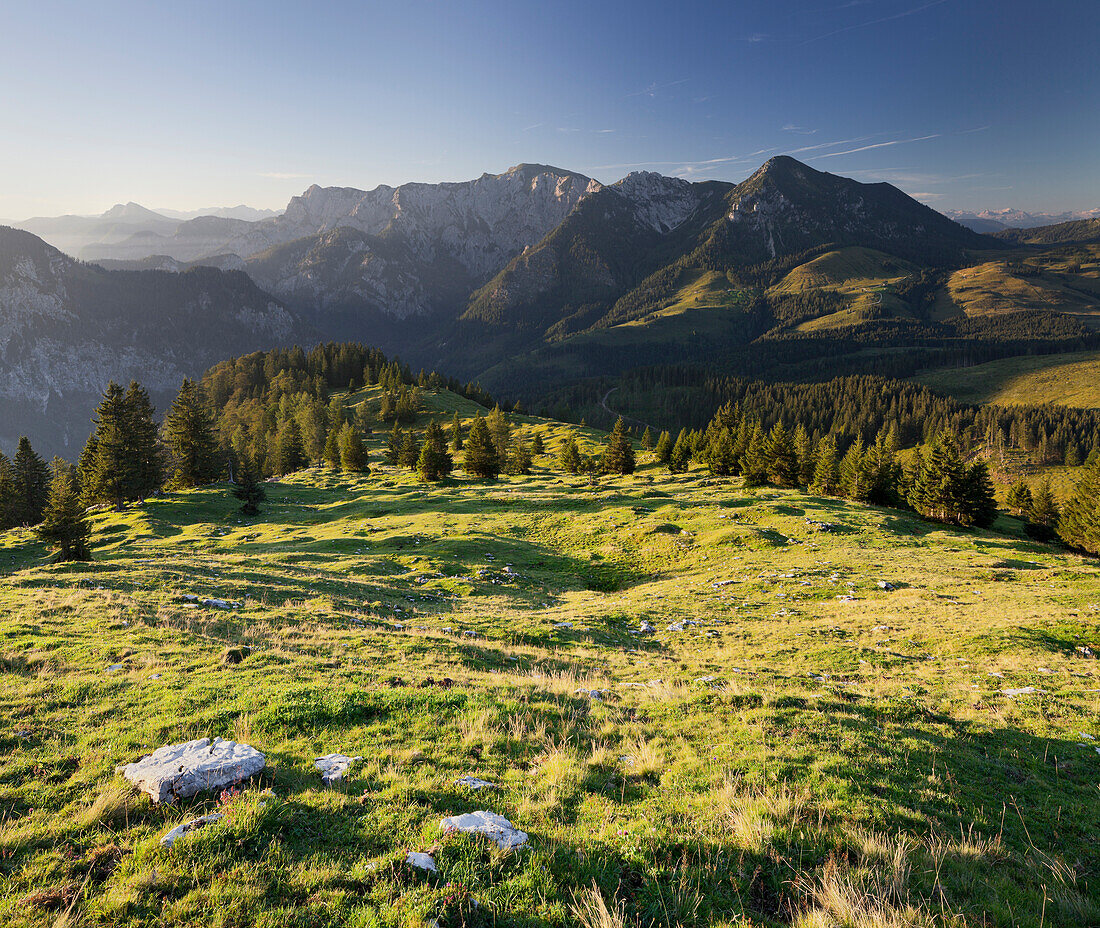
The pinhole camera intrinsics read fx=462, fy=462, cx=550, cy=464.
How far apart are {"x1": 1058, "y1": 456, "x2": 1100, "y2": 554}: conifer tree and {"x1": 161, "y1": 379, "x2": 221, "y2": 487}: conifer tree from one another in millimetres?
110869

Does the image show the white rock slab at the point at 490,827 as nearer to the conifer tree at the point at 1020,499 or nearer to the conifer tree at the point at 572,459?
the conifer tree at the point at 572,459

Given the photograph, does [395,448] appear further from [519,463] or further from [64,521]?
[64,521]

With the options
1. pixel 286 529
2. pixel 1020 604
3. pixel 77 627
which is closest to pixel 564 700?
pixel 77 627

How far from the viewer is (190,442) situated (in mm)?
69688

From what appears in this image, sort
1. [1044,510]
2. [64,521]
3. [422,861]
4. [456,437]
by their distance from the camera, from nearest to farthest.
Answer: [422,861]
[64,521]
[1044,510]
[456,437]

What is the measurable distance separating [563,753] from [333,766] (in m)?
4.28

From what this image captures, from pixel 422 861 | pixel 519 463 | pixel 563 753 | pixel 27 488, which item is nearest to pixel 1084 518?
pixel 563 753

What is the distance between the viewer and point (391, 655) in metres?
15.9

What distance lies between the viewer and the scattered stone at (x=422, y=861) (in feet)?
18.9

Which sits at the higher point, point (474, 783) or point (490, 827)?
point (490, 827)

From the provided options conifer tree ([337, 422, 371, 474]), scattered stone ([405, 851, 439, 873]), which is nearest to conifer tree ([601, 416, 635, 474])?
conifer tree ([337, 422, 371, 474])

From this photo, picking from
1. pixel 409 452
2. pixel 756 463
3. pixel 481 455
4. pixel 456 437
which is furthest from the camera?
pixel 456 437

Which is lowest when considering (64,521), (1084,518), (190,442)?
(1084,518)

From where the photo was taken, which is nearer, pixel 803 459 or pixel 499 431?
pixel 803 459
